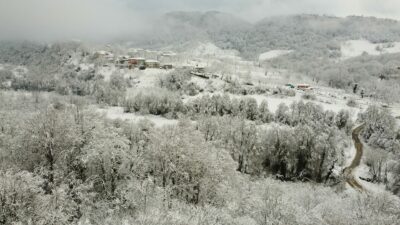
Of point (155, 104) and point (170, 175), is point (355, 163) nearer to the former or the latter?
point (170, 175)

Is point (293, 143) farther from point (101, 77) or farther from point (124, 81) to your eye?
point (101, 77)

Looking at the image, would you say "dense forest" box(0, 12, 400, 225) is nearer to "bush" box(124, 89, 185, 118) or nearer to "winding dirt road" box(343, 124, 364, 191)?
"winding dirt road" box(343, 124, 364, 191)

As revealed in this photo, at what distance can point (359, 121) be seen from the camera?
12688cm

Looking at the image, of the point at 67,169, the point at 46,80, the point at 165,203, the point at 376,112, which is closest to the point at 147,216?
the point at 165,203

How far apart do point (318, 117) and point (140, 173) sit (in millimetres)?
91632

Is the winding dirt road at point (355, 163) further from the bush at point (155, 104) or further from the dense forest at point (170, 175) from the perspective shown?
the bush at point (155, 104)

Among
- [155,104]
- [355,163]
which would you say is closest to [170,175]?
[355,163]

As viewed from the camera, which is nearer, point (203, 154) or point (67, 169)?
point (67, 169)

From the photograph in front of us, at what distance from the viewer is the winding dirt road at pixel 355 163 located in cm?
7156

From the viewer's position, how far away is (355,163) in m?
87.6

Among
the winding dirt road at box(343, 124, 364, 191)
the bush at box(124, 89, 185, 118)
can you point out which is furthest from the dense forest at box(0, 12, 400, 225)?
the bush at box(124, 89, 185, 118)

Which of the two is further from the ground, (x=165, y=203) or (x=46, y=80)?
(x=165, y=203)

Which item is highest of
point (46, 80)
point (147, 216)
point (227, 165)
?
→ point (147, 216)

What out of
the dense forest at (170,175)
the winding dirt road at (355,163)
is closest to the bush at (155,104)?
the dense forest at (170,175)
